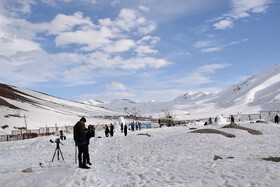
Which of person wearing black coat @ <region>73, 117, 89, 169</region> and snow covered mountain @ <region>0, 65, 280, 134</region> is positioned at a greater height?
snow covered mountain @ <region>0, 65, 280, 134</region>

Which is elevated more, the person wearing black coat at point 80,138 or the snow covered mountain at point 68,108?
the snow covered mountain at point 68,108

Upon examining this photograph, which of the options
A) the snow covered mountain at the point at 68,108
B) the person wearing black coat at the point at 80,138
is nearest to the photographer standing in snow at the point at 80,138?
the person wearing black coat at the point at 80,138

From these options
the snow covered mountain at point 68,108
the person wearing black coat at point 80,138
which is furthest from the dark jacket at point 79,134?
the snow covered mountain at point 68,108

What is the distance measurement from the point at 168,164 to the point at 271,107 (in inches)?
4740

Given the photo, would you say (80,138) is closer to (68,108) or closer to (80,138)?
(80,138)

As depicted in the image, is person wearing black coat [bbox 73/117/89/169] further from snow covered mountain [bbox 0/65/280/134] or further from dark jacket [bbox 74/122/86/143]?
snow covered mountain [bbox 0/65/280/134]

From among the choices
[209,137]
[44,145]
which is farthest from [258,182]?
[44,145]

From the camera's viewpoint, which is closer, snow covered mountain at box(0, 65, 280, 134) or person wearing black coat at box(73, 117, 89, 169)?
person wearing black coat at box(73, 117, 89, 169)

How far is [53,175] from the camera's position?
28.9ft

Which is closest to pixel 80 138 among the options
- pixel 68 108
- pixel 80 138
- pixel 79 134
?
pixel 80 138

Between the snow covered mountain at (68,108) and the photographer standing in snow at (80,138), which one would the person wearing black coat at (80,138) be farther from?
the snow covered mountain at (68,108)

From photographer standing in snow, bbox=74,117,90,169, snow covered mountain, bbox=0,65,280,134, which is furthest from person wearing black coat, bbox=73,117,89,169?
snow covered mountain, bbox=0,65,280,134

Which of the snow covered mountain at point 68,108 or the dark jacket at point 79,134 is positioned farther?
the snow covered mountain at point 68,108

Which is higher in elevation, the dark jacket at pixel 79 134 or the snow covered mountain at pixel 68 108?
the snow covered mountain at pixel 68 108
